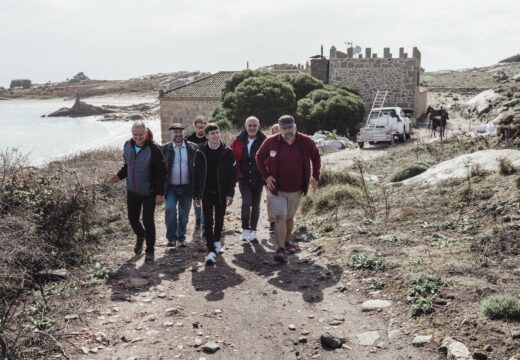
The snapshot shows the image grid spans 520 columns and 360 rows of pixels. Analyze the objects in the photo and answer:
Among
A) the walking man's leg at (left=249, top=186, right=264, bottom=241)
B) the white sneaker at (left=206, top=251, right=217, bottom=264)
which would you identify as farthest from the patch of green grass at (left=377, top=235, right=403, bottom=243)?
the white sneaker at (left=206, top=251, right=217, bottom=264)

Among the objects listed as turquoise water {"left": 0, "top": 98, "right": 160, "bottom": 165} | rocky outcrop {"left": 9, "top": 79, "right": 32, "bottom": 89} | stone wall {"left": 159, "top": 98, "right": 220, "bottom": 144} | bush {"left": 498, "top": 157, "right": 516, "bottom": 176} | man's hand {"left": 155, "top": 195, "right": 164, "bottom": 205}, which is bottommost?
turquoise water {"left": 0, "top": 98, "right": 160, "bottom": 165}

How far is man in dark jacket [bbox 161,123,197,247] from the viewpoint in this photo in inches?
306

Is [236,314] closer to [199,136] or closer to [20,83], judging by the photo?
[199,136]

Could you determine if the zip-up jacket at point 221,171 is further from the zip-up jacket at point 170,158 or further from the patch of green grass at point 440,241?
the patch of green grass at point 440,241

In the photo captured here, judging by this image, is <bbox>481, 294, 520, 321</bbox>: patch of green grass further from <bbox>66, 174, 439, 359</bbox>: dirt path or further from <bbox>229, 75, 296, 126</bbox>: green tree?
<bbox>229, 75, 296, 126</bbox>: green tree

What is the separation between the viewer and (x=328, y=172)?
1110 centimetres

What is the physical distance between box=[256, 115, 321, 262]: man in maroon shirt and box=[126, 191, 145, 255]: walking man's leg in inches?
70.4

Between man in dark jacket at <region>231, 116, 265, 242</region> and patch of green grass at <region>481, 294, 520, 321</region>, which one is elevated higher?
man in dark jacket at <region>231, 116, 265, 242</region>

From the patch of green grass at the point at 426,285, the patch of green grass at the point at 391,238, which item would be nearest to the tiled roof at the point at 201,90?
the patch of green grass at the point at 391,238

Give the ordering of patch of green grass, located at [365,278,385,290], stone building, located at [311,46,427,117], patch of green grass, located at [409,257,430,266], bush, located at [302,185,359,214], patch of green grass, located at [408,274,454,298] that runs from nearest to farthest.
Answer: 1. patch of green grass, located at [408,274,454,298]
2. patch of green grass, located at [365,278,385,290]
3. patch of green grass, located at [409,257,430,266]
4. bush, located at [302,185,359,214]
5. stone building, located at [311,46,427,117]

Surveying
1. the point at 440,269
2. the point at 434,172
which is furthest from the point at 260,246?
the point at 434,172

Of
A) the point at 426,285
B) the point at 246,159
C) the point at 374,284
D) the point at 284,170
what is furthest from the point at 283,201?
the point at 426,285

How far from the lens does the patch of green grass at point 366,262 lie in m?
6.08

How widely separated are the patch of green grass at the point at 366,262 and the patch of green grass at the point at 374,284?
12.7 inches
